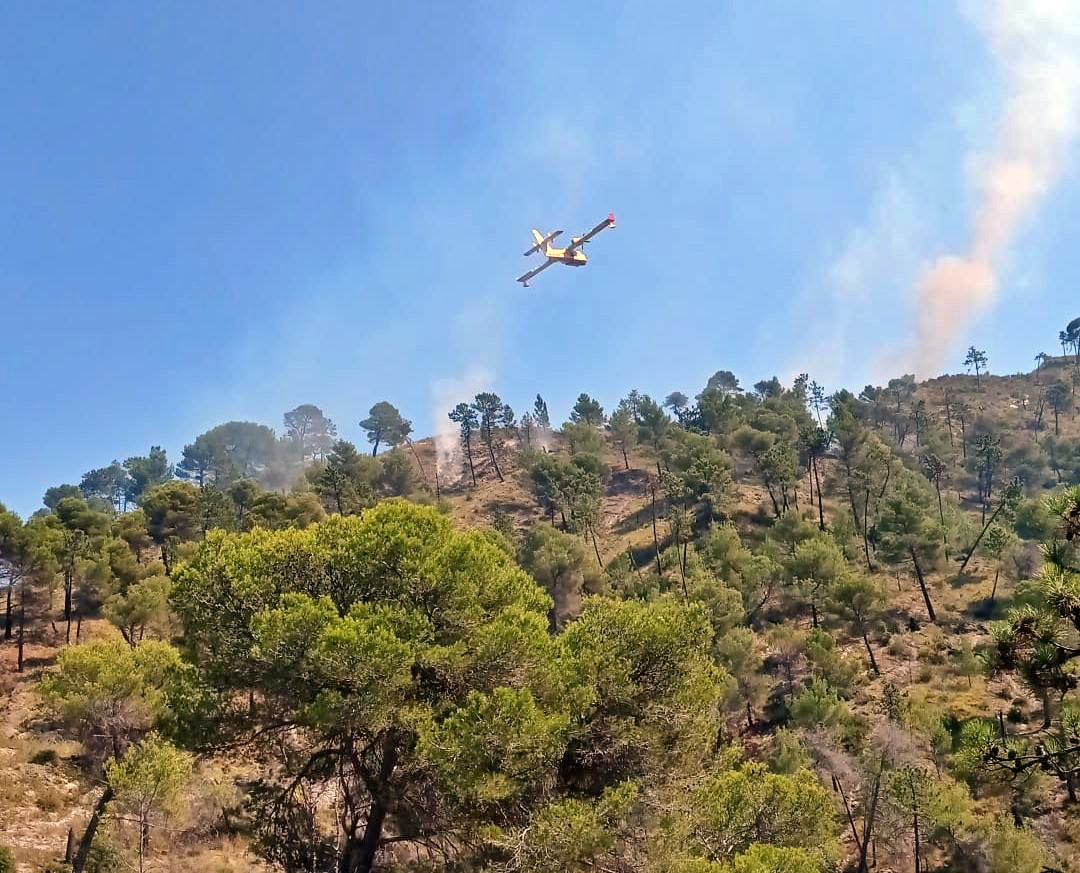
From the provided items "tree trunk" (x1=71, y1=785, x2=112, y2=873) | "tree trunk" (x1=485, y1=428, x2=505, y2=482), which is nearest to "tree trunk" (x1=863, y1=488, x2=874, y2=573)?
"tree trunk" (x1=485, y1=428, x2=505, y2=482)

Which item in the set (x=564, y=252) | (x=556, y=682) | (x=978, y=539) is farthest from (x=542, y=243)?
(x=978, y=539)

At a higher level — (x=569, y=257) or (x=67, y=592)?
(x=569, y=257)

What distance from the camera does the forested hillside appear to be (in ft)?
50.0

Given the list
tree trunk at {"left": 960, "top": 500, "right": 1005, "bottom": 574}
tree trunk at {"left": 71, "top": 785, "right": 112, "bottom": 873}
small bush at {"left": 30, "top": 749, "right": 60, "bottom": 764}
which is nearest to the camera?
tree trunk at {"left": 71, "top": 785, "right": 112, "bottom": 873}

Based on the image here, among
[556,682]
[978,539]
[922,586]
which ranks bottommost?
[922,586]

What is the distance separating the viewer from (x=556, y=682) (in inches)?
659

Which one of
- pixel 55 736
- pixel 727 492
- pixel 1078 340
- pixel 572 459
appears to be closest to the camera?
pixel 55 736

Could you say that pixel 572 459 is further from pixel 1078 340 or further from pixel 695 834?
pixel 1078 340

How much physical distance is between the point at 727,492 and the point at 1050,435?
209ft

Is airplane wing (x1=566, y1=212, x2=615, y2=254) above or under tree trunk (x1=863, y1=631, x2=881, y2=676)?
above

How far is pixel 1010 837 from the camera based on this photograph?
32125 mm

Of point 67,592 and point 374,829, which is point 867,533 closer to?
point 374,829

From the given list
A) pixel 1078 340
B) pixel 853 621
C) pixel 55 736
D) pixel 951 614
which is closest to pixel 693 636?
pixel 55 736

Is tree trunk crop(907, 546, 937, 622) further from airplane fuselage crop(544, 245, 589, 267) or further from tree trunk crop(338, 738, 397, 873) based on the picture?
tree trunk crop(338, 738, 397, 873)
